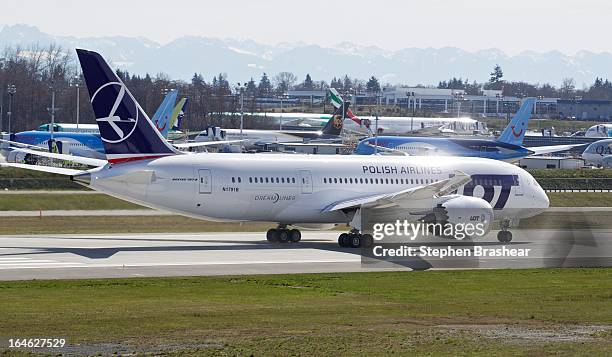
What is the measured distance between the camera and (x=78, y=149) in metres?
106

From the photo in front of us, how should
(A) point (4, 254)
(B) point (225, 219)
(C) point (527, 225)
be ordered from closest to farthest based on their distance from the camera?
1. (A) point (4, 254)
2. (B) point (225, 219)
3. (C) point (527, 225)

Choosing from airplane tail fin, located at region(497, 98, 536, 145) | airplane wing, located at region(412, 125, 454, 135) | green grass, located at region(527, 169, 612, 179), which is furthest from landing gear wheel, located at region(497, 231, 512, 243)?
airplane wing, located at region(412, 125, 454, 135)

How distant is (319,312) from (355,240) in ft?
61.9

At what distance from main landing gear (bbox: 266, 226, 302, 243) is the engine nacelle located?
18.9 feet

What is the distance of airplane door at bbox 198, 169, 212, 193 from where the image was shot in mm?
43906

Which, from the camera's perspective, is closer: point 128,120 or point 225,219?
point 128,120

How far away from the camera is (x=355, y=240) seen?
45656mm

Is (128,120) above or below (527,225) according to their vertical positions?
above

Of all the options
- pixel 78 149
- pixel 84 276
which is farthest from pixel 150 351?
pixel 78 149

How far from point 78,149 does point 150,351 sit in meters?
87.8

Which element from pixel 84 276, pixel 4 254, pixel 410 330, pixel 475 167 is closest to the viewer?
pixel 410 330

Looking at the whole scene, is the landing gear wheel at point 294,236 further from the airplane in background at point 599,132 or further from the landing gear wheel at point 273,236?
the airplane in background at point 599,132

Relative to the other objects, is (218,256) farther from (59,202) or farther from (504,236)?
(59,202)

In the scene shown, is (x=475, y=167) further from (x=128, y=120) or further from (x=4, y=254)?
(x=4, y=254)
